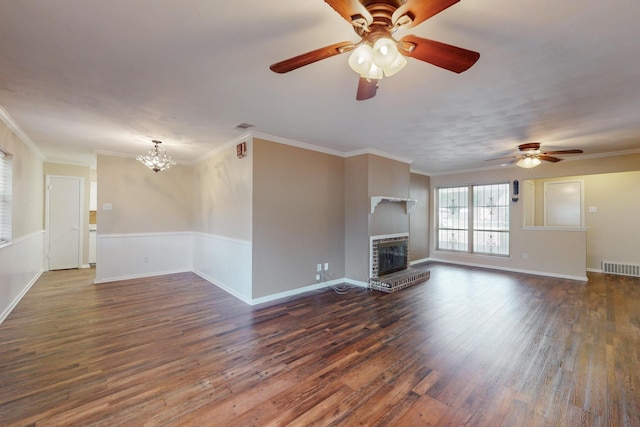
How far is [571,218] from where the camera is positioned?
6.47 meters

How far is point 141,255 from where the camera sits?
5.50m

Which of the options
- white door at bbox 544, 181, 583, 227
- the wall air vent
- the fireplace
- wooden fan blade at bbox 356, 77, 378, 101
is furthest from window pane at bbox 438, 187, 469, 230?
wooden fan blade at bbox 356, 77, 378, 101

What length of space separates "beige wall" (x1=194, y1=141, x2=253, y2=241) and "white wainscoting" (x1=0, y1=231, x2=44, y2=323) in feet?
8.58

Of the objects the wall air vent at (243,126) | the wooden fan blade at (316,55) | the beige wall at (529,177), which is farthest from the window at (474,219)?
the wooden fan blade at (316,55)

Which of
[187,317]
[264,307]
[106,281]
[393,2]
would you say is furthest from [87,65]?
[106,281]

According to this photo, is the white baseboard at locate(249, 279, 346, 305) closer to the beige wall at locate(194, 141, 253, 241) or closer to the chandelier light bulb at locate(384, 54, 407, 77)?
the beige wall at locate(194, 141, 253, 241)

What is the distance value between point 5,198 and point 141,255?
2.27m

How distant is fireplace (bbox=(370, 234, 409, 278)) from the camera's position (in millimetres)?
4887

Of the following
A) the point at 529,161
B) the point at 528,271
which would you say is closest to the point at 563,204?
the point at 528,271

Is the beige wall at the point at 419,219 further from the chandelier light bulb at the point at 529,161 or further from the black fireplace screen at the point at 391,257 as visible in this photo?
the chandelier light bulb at the point at 529,161

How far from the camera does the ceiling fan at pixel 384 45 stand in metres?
1.25

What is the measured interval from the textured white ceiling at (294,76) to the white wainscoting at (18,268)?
1737 mm

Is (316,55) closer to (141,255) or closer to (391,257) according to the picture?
(391,257)

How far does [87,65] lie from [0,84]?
108 centimetres
